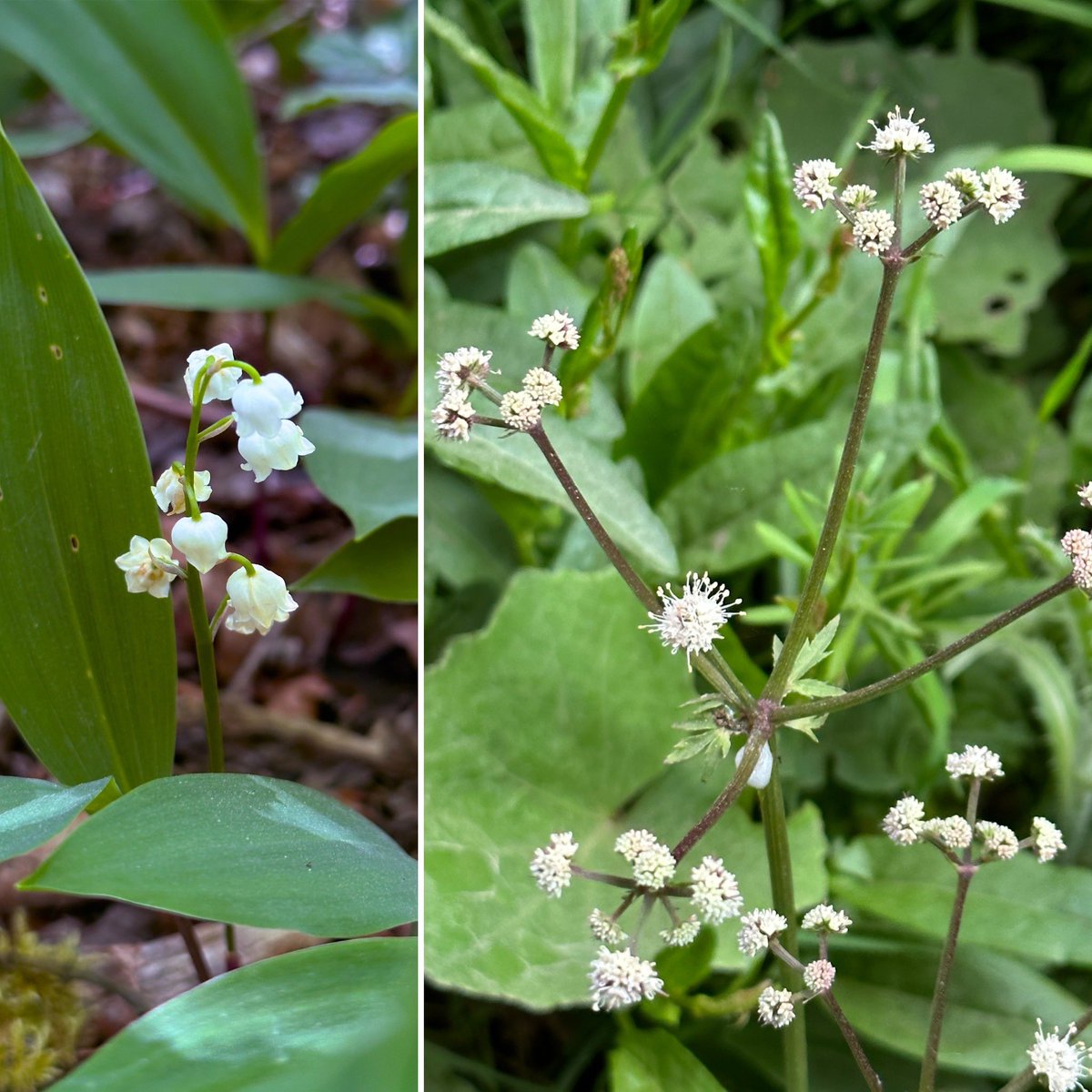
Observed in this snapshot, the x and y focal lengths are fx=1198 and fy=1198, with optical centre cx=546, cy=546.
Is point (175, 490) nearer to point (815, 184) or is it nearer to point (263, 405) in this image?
point (263, 405)

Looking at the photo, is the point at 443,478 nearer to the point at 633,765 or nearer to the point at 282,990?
the point at 633,765

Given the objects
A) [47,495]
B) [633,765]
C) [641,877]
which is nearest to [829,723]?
[633,765]

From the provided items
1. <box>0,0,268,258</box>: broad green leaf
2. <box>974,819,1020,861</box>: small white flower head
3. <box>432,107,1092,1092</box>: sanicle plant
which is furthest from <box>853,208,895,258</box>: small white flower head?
<box>0,0,268,258</box>: broad green leaf

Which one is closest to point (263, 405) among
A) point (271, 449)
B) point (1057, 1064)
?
point (271, 449)

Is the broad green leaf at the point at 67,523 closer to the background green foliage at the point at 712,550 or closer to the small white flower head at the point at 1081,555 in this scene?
the background green foliage at the point at 712,550

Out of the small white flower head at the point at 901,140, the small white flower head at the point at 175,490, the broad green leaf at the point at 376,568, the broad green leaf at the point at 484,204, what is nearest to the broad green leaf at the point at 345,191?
the broad green leaf at the point at 484,204
